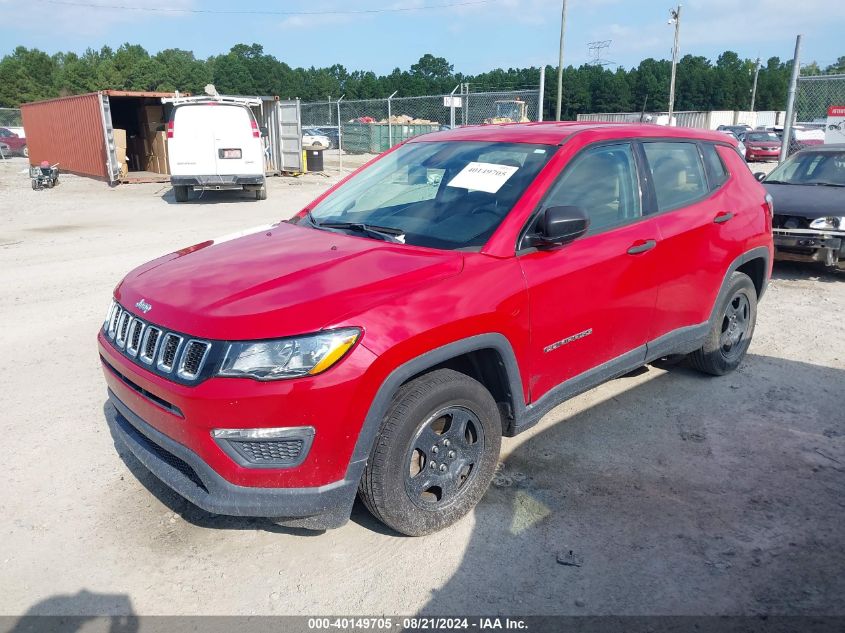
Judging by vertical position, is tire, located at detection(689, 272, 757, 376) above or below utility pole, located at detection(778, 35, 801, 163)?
below

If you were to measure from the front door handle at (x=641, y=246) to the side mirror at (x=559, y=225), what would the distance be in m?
0.58

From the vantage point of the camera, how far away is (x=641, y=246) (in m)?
3.79

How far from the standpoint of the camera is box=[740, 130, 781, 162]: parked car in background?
93.1 ft

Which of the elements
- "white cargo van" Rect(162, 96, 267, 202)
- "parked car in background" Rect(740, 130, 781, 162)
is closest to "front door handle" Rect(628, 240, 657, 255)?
"white cargo van" Rect(162, 96, 267, 202)

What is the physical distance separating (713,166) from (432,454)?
307cm

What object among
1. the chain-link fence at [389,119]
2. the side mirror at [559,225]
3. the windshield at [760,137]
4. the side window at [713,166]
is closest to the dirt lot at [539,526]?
the side mirror at [559,225]

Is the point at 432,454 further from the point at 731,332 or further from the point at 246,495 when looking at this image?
the point at 731,332

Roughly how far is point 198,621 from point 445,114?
→ 30.2 metres

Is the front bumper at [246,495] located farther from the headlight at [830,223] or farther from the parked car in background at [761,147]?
the parked car in background at [761,147]

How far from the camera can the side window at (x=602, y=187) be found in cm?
354

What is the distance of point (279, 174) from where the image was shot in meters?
22.7

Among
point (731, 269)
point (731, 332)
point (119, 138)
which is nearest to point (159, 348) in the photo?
point (731, 269)

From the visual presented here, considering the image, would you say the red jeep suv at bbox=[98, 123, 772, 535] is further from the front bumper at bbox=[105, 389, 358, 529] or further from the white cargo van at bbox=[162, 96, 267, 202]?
the white cargo van at bbox=[162, 96, 267, 202]

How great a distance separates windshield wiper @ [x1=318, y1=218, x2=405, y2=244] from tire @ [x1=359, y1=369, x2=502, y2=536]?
800 millimetres
